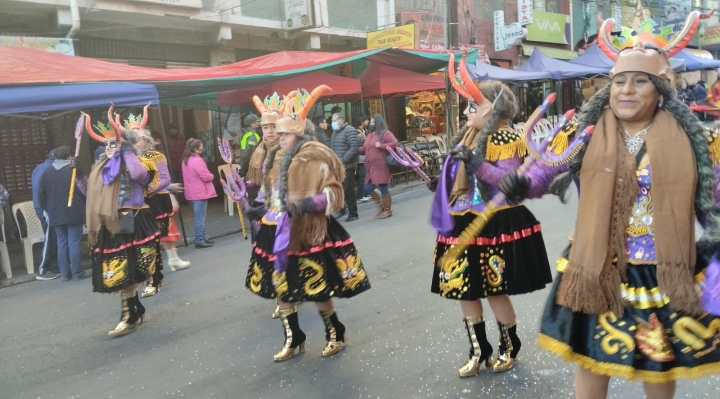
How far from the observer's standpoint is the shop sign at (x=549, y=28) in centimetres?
2200

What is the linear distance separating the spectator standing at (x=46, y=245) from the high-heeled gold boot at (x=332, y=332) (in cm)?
485

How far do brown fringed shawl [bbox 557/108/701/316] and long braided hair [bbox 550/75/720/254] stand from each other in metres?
0.03

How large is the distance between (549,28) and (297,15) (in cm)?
1305

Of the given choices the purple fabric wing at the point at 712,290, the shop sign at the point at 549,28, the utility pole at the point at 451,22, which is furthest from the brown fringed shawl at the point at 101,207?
the shop sign at the point at 549,28

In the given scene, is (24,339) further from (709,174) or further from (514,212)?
(709,174)

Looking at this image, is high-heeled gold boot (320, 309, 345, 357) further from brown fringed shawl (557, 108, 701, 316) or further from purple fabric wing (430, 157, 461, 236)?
brown fringed shawl (557, 108, 701, 316)

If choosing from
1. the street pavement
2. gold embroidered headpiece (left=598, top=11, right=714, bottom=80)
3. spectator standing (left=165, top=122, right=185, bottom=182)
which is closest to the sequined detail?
gold embroidered headpiece (left=598, top=11, right=714, bottom=80)

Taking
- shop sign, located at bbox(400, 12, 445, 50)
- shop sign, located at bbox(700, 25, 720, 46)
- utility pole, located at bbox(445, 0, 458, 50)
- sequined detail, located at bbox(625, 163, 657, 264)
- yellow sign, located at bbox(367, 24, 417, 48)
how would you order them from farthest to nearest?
shop sign, located at bbox(700, 25, 720, 46) < shop sign, located at bbox(400, 12, 445, 50) < yellow sign, located at bbox(367, 24, 417, 48) < utility pole, located at bbox(445, 0, 458, 50) < sequined detail, located at bbox(625, 163, 657, 264)

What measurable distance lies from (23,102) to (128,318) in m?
3.23

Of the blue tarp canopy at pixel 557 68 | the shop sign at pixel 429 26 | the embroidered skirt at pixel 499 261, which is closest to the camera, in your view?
the embroidered skirt at pixel 499 261

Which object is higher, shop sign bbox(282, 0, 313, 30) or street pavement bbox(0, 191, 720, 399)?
shop sign bbox(282, 0, 313, 30)

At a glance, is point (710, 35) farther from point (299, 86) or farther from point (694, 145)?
point (694, 145)

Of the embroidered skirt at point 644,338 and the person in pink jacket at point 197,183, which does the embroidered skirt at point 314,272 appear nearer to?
the embroidered skirt at point 644,338

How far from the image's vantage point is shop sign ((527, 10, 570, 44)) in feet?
72.2
